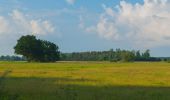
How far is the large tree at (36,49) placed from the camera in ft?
449

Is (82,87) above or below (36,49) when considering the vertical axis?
below

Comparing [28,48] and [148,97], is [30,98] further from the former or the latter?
[28,48]

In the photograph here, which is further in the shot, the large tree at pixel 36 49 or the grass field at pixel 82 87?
the large tree at pixel 36 49

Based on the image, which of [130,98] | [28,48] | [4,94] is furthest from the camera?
[28,48]

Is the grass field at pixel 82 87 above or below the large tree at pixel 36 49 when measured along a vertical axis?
below

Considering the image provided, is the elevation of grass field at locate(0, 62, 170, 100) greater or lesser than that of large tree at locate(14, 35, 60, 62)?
lesser

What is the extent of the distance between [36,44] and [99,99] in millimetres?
119757

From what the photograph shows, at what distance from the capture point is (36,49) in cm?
13812

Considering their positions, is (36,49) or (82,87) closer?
(82,87)

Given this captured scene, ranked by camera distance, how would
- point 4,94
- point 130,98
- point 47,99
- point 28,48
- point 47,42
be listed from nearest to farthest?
1. point 4,94
2. point 47,99
3. point 130,98
4. point 28,48
5. point 47,42

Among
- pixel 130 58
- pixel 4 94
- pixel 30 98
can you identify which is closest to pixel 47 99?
pixel 30 98

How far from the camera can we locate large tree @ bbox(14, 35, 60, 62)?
137000 millimetres

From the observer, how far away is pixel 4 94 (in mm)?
19031

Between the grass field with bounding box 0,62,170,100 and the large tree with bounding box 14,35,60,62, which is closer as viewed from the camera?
the grass field with bounding box 0,62,170,100
